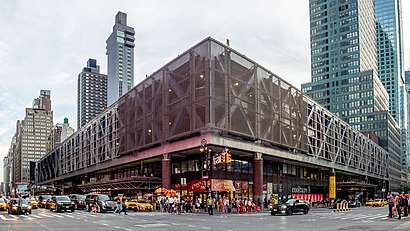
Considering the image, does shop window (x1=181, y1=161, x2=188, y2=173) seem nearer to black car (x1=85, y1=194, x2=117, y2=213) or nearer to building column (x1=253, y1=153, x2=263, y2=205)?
building column (x1=253, y1=153, x2=263, y2=205)

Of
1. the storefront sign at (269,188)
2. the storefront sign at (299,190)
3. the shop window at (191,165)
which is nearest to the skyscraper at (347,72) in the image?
the storefront sign at (299,190)

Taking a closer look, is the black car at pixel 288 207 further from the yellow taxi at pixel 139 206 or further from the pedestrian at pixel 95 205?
the pedestrian at pixel 95 205

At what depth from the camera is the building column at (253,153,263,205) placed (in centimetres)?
6191

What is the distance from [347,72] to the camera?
170750mm

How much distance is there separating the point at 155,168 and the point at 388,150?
122240mm

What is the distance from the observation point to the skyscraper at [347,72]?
547 feet

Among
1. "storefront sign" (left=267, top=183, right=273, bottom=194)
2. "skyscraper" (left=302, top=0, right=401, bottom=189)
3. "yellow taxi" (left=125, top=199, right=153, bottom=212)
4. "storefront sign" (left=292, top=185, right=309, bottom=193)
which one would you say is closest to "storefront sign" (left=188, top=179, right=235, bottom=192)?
"yellow taxi" (left=125, top=199, right=153, bottom=212)

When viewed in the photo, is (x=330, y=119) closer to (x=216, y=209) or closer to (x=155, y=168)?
(x=155, y=168)

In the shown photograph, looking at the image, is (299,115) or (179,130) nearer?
(179,130)

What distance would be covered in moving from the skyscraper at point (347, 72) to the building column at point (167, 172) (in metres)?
121

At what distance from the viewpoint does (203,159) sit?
6241cm

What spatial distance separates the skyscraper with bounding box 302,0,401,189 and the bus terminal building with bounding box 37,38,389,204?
74243 millimetres

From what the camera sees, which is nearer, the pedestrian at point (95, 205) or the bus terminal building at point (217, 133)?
the pedestrian at point (95, 205)

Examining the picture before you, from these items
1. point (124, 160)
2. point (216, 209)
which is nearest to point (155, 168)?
point (124, 160)
